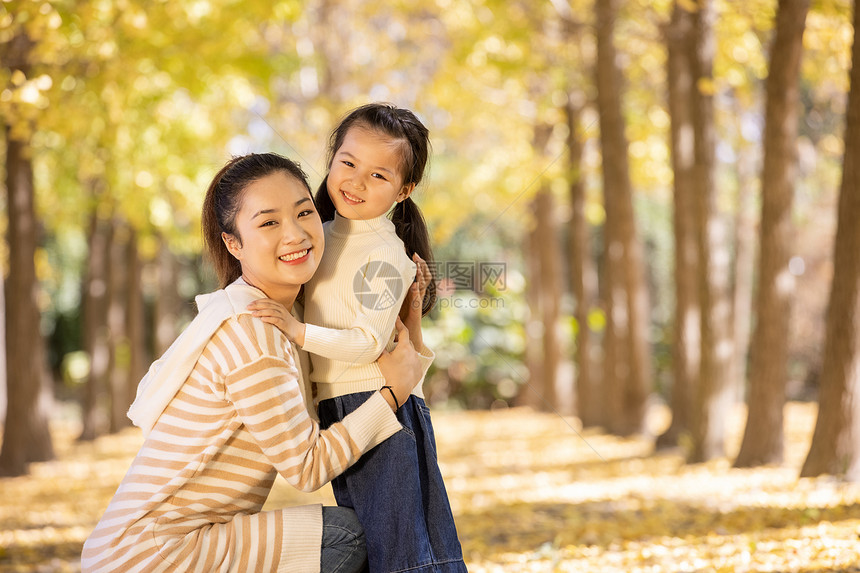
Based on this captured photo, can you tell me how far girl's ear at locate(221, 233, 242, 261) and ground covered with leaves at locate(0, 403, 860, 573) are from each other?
7.32 ft

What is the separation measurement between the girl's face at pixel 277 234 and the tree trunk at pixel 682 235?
20.9 ft

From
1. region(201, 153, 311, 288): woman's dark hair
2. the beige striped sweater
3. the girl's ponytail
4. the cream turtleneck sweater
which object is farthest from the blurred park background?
the beige striped sweater

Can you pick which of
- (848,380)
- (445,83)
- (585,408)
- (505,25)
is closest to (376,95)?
(445,83)

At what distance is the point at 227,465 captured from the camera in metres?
2.42

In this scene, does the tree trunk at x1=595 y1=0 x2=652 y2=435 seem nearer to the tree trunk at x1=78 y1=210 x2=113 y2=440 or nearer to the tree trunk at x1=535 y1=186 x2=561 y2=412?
the tree trunk at x1=535 y1=186 x2=561 y2=412

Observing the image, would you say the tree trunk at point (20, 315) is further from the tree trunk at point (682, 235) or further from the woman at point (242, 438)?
the woman at point (242, 438)

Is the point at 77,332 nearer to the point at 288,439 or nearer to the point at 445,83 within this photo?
the point at 445,83

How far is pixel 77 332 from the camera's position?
21.3 metres

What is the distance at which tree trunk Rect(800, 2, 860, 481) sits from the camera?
17.9 feet

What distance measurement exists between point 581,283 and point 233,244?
10.8 metres

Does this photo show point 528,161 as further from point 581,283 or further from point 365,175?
point 365,175

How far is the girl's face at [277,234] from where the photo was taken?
2516 mm

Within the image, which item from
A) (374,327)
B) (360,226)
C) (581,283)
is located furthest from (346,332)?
(581,283)

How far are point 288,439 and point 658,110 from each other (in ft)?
38.5
